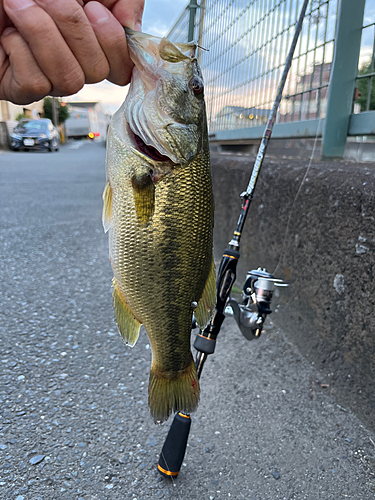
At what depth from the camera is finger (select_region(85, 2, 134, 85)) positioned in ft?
3.38

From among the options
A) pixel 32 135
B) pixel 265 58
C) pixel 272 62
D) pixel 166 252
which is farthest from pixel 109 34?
pixel 32 135

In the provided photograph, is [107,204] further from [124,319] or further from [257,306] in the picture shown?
[257,306]

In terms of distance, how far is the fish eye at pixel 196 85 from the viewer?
1.29 m

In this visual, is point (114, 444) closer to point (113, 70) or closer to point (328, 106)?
point (113, 70)

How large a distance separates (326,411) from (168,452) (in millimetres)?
1015

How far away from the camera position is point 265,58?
3689 mm

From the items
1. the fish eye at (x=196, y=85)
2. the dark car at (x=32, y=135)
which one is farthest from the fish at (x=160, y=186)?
the dark car at (x=32, y=135)

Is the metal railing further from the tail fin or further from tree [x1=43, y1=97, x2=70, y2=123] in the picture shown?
tree [x1=43, y1=97, x2=70, y2=123]

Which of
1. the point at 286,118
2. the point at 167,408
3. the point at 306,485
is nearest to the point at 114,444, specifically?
the point at 167,408

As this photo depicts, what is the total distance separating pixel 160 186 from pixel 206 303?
45 centimetres

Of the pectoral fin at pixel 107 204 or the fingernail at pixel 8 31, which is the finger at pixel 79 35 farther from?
the pectoral fin at pixel 107 204

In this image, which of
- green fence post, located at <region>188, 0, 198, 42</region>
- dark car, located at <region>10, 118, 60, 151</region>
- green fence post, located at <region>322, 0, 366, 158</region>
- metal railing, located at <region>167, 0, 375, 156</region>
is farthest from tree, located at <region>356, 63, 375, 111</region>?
dark car, located at <region>10, 118, 60, 151</region>

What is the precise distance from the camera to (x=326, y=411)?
2289 millimetres

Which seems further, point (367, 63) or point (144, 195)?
point (367, 63)
